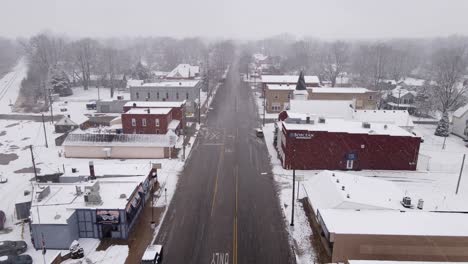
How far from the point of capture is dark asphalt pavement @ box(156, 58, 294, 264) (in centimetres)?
2414

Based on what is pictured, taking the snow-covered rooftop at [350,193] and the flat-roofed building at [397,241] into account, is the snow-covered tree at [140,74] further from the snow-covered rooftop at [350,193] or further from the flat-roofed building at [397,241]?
the flat-roofed building at [397,241]

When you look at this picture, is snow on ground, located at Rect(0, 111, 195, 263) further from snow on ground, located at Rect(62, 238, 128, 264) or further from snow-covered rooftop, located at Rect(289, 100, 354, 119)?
snow-covered rooftop, located at Rect(289, 100, 354, 119)

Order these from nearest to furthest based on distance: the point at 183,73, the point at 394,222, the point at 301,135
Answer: the point at 394,222, the point at 301,135, the point at 183,73

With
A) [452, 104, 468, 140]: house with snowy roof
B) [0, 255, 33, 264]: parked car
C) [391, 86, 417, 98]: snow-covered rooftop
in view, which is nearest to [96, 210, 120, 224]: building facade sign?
[0, 255, 33, 264]: parked car

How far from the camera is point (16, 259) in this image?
21.9m

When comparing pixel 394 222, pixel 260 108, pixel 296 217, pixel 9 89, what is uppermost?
pixel 9 89

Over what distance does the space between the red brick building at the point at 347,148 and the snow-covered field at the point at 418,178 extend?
1051 millimetres

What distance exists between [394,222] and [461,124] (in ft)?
131

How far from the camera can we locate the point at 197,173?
124 ft

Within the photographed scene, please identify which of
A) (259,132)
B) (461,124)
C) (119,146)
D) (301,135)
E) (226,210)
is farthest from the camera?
(461,124)

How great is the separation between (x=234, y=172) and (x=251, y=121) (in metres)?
Answer: 23.8

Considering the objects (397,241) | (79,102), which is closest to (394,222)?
(397,241)

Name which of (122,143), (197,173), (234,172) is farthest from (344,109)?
(122,143)

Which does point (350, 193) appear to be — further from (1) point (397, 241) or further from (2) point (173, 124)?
(2) point (173, 124)
